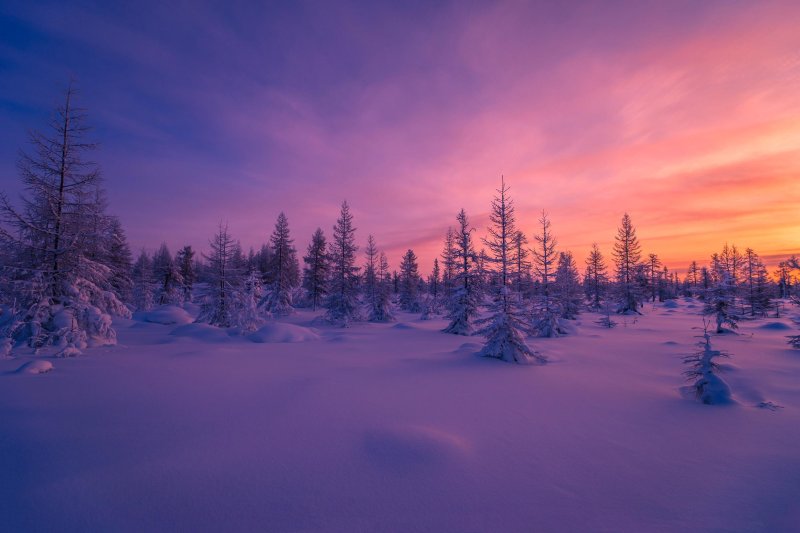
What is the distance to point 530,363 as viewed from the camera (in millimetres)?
12656

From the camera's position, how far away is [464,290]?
24766 millimetres

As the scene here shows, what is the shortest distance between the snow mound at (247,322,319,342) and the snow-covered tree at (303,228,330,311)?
2378 centimetres

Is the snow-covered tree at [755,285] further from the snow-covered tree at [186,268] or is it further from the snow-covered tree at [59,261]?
the snow-covered tree at [186,268]

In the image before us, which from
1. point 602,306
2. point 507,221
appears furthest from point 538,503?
point 602,306

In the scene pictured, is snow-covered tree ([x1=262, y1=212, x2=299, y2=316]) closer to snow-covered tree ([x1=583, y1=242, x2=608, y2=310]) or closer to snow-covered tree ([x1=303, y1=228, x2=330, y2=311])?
snow-covered tree ([x1=303, y1=228, x2=330, y2=311])

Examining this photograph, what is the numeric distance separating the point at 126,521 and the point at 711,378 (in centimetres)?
1190

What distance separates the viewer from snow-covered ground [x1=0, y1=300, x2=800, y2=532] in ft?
12.1

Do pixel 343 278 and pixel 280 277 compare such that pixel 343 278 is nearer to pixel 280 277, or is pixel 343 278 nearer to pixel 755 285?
pixel 280 277

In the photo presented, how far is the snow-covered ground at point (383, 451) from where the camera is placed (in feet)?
12.1

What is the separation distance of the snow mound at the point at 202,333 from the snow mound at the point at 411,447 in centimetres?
1483

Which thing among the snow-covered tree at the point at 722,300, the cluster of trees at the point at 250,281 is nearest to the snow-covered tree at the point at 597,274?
the cluster of trees at the point at 250,281

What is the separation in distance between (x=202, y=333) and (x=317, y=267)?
24702mm

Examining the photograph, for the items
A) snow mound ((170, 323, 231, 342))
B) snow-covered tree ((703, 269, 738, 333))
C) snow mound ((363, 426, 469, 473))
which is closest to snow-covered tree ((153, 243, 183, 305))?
snow mound ((170, 323, 231, 342))

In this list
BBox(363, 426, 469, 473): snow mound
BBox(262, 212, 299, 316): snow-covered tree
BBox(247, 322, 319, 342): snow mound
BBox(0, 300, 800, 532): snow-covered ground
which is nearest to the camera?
BBox(0, 300, 800, 532): snow-covered ground
